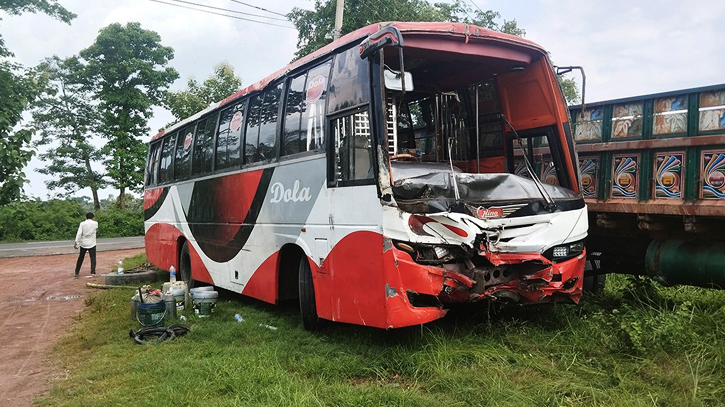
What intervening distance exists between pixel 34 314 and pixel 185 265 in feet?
8.53

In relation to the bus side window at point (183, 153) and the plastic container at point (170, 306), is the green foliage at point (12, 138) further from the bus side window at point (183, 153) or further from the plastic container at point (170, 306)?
the plastic container at point (170, 306)

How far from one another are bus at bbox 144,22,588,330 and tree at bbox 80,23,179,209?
23.5m

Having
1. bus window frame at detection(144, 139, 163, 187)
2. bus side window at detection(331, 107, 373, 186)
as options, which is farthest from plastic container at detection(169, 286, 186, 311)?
bus window frame at detection(144, 139, 163, 187)

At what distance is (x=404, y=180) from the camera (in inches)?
185

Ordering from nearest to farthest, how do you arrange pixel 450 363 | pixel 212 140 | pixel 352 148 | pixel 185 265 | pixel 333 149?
1. pixel 450 363
2. pixel 352 148
3. pixel 333 149
4. pixel 212 140
5. pixel 185 265

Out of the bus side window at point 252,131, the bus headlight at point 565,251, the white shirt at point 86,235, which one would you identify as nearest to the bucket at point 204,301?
the bus side window at point 252,131

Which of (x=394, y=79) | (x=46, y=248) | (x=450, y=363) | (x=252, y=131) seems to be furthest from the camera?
(x=46, y=248)

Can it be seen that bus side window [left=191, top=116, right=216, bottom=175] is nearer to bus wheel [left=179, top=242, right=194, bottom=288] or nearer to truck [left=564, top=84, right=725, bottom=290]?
bus wheel [left=179, top=242, right=194, bottom=288]

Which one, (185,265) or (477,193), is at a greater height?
(477,193)

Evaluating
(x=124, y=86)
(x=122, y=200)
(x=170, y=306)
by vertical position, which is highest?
(x=124, y=86)

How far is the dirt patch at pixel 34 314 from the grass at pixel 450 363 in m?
0.29

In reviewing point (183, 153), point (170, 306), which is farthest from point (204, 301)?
point (183, 153)

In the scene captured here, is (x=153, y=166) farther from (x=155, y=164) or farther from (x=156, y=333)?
(x=156, y=333)

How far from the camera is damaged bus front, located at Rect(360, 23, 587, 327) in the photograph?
458cm
